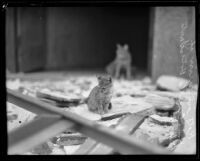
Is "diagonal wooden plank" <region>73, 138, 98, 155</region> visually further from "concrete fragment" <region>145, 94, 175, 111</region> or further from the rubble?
the rubble

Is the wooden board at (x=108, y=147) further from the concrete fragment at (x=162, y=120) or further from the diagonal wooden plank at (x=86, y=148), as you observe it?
the concrete fragment at (x=162, y=120)

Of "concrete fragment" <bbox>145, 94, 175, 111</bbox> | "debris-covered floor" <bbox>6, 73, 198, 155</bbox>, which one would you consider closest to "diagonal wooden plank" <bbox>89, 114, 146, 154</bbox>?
"debris-covered floor" <bbox>6, 73, 198, 155</bbox>

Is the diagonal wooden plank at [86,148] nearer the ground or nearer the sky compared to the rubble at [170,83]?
nearer the ground

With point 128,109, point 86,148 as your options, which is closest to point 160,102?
point 128,109

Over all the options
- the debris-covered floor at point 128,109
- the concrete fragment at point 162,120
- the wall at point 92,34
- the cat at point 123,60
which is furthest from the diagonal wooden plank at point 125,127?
the wall at point 92,34

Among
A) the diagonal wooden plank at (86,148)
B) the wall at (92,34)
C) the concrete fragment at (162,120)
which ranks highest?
the wall at (92,34)
